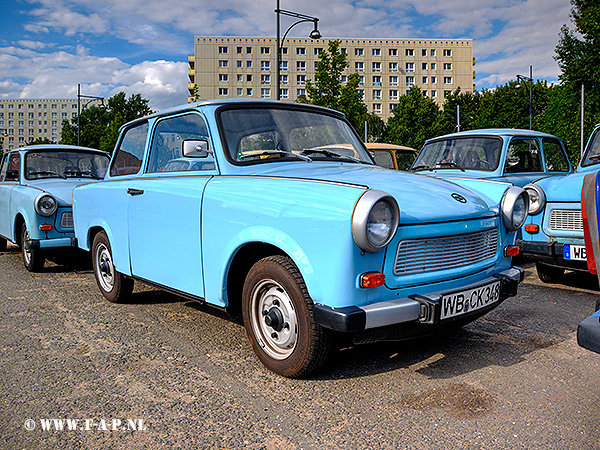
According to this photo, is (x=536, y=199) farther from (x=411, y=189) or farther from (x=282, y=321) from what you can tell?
(x=282, y=321)

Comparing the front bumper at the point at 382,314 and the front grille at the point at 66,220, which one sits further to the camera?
the front grille at the point at 66,220

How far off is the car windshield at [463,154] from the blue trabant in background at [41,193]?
5116 mm

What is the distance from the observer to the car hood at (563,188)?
5.44 metres

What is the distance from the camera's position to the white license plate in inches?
119

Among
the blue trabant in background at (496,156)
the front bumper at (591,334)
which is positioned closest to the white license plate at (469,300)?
the front bumper at (591,334)

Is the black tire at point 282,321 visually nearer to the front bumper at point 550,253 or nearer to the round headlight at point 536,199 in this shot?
the front bumper at point 550,253

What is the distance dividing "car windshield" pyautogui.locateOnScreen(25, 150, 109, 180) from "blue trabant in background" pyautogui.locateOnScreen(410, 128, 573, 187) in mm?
5056

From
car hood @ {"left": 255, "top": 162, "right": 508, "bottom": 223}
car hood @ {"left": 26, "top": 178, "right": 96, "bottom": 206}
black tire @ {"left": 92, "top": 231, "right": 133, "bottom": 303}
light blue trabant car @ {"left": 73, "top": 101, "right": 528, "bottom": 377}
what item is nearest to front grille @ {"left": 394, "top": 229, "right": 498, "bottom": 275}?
light blue trabant car @ {"left": 73, "top": 101, "right": 528, "bottom": 377}

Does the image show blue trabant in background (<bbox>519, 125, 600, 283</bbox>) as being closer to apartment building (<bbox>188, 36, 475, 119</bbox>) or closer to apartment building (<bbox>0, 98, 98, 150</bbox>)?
apartment building (<bbox>188, 36, 475, 119</bbox>)

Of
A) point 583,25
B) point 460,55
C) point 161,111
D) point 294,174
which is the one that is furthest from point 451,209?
point 460,55

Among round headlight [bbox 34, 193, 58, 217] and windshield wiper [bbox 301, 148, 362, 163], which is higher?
windshield wiper [bbox 301, 148, 362, 163]

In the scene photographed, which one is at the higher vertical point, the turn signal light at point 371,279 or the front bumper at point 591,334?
the turn signal light at point 371,279

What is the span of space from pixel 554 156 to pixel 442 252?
6.10 metres

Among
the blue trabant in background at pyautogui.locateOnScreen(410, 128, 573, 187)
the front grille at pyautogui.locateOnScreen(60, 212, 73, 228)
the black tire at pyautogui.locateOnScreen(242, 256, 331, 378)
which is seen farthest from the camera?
the blue trabant in background at pyautogui.locateOnScreen(410, 128, 573, 187)
